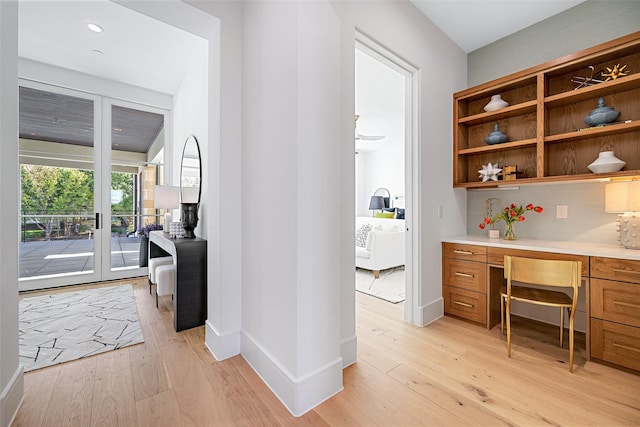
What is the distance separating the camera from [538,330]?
241 cm

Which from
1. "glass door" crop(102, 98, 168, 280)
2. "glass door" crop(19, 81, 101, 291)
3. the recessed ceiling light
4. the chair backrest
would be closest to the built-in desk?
the chair backrest

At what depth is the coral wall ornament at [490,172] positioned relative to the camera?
2711mm

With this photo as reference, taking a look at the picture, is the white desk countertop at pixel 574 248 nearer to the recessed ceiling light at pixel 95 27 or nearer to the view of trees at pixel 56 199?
the recessed ceiling light at pixel 95 27

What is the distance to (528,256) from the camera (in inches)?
86.6

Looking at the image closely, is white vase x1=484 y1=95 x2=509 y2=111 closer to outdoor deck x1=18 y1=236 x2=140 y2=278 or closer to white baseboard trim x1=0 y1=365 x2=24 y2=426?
white baseboard trim x1=0 y1=365 x2=24 y2=426

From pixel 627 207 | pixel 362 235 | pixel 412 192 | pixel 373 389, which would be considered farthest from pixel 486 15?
pixel 373 389

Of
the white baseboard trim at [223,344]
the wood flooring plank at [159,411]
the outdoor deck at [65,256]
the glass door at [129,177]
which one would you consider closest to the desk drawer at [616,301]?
the white baseboard trim at [223,344]

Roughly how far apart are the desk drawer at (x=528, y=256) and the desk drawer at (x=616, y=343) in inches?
13.7

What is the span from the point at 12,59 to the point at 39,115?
120 inches

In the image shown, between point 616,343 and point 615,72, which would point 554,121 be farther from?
point 616,343

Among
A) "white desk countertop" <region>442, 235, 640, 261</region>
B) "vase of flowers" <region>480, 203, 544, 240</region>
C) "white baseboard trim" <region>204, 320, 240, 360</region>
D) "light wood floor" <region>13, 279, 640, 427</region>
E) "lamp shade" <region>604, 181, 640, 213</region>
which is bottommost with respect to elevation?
"light wood floor" <region>13, 279, 640, 427</region>

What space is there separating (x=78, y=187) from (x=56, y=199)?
11.0 inches

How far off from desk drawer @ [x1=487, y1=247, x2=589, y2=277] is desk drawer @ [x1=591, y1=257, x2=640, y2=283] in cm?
4

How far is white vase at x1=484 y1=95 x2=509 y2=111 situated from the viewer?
262cm
